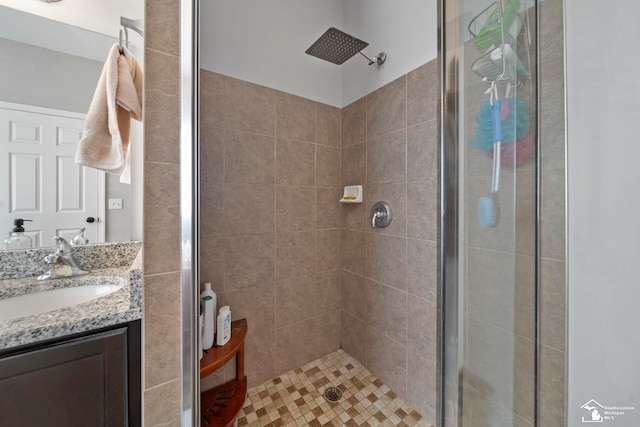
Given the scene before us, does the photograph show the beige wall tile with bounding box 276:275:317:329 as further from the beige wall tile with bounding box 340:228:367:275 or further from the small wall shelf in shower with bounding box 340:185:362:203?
the small wall shelf in shower with bounding box 340:185:362:203

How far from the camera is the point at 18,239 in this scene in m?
0.78

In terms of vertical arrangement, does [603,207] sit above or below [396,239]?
above

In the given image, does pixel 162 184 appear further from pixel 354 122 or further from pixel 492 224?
pixel 354 122

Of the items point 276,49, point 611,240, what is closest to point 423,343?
point 611,240

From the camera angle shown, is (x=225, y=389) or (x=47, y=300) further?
(x=225, y=389)

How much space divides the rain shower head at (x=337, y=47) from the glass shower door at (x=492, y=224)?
2.12 feet

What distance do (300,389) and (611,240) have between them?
1.46m

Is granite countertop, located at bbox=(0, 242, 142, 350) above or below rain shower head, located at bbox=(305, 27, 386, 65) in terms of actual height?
below

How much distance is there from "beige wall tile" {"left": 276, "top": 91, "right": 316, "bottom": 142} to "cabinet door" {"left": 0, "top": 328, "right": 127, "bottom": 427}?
1186 mm

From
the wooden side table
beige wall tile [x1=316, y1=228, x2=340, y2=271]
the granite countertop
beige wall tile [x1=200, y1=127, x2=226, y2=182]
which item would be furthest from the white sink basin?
beige wall tile [x1=316, y1=228, x2=340, y2=271]

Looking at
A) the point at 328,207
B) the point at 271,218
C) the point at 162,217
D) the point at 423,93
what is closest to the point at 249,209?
the point at 271,218

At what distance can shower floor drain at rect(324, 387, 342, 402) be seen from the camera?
1254 millimetres

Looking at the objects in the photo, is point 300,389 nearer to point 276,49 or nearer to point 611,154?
point 611,154

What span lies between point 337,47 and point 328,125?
1.46 feet
